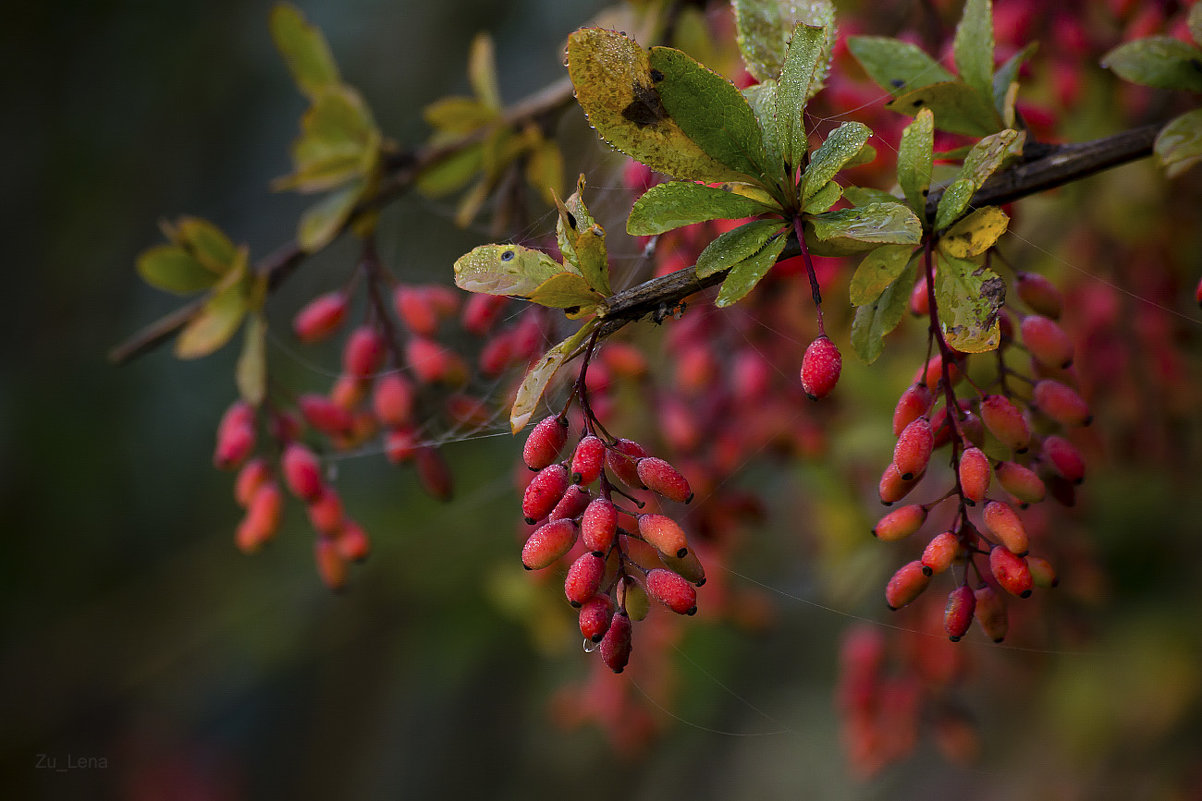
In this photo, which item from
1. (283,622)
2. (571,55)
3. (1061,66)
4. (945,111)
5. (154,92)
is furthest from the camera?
(154,92)

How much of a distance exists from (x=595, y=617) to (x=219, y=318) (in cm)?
65

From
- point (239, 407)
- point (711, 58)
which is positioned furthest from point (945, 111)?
point (239, 407)

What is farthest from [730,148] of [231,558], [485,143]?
[231,558]

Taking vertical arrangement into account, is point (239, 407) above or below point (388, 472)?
above

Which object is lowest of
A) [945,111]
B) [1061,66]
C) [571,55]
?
[1061,66]

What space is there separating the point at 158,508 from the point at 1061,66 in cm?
302

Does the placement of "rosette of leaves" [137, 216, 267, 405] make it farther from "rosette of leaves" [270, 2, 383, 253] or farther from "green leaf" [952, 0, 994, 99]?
"green leaf" [952, 0, 994, 99]

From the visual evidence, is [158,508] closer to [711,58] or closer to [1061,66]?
[711,58]

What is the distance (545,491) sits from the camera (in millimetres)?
579

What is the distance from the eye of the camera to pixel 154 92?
10.4ft

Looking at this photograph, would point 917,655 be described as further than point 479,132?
Yes

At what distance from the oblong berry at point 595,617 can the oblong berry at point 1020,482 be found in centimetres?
28

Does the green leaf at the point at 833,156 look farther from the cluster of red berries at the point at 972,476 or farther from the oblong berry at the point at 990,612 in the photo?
the oblong berry at the point at 990,612

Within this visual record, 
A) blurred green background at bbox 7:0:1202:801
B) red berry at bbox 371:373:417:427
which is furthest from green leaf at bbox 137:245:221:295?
blurred green background at bbox 7:0:1202:801
